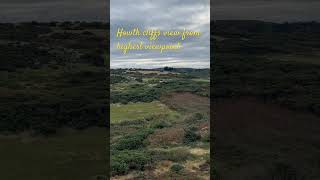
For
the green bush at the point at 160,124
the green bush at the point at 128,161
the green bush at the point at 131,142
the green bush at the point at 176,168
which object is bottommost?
the green bush at the point at 176,168

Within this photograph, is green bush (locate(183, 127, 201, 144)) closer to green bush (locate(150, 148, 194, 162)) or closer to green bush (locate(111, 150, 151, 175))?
green bush (locate(150, 148, 194, 162))

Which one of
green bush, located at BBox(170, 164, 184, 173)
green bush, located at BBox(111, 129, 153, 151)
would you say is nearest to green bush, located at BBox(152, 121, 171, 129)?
green bush, located at BBox(111, 129, 153, 151)

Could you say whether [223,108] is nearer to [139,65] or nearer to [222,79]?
[222,79]

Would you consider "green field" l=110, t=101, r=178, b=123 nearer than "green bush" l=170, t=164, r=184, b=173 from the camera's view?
No

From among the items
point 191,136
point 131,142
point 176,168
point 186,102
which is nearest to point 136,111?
point 131,142

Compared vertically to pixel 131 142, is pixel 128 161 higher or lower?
lower

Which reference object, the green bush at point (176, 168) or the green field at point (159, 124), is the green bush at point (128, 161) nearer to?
the green field at point (159, 124)

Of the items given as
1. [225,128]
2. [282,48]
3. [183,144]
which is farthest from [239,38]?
[183,144]

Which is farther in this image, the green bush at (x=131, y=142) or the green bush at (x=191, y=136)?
the green bush at (x=191, y=136)

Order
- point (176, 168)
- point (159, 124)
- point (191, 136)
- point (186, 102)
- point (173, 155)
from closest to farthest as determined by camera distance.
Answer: point (176, 168)
point (173, 155)
point (191, 136)
point (159, 124)
point (186, 102)

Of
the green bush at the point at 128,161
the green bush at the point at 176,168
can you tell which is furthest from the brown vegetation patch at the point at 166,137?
the green bush at the point at 176,168

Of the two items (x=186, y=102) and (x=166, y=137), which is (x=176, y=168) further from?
(x=186, y=102)

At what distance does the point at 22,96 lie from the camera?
75.0 feet

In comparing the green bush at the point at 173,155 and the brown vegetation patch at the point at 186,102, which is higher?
the brown vegetation patch at the point at 186,102
